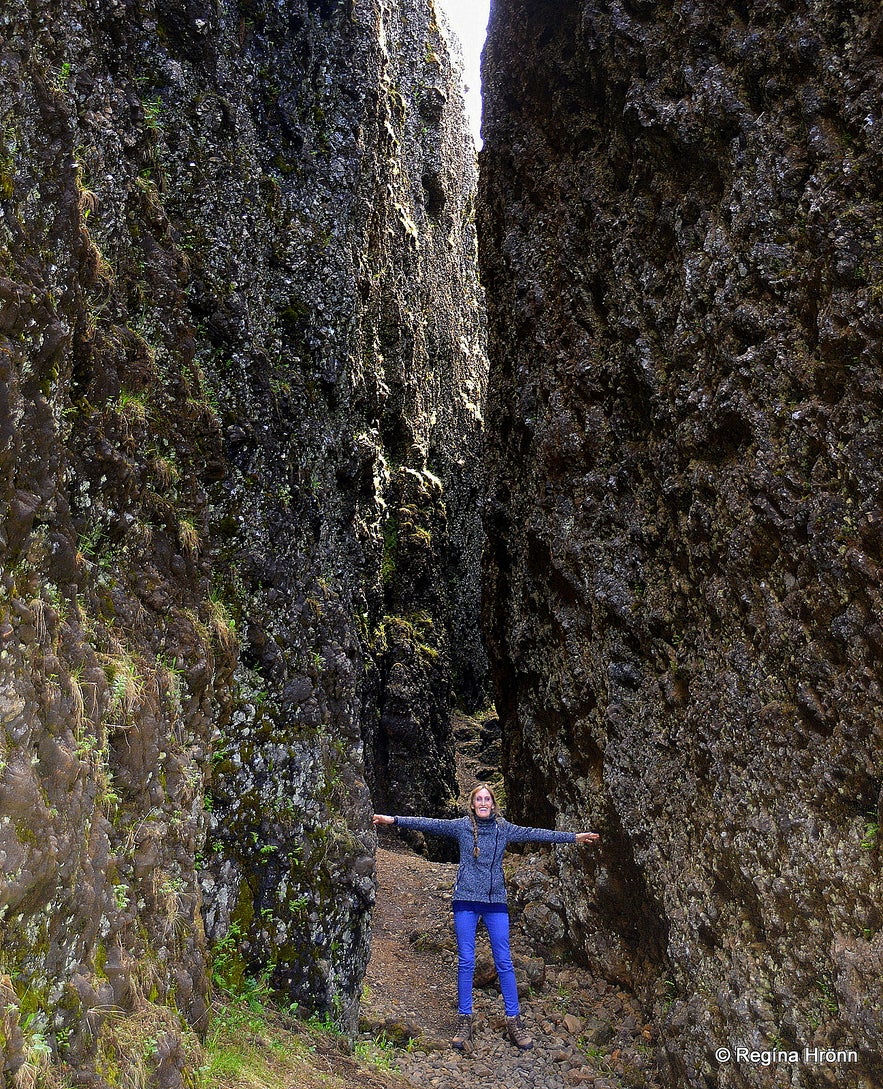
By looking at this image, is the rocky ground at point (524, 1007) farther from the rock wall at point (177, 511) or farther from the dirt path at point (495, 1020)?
the rock wall at point (177, 511)

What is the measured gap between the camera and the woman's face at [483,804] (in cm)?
803

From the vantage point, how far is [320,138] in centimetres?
1106

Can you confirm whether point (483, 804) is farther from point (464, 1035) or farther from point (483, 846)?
point (464, 1035)

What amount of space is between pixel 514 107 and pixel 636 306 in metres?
5.51

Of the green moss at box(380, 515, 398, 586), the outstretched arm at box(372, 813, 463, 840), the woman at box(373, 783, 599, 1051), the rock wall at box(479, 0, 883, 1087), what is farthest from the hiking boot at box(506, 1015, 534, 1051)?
the green moss at box(380, 515, 398, 586)

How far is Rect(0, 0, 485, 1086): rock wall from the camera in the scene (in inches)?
176

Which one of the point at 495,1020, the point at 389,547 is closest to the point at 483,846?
the point at 495,1020

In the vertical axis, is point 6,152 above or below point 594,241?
below

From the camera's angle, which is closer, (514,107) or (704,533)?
(704,533)

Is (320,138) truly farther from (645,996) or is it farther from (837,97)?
(645,996)

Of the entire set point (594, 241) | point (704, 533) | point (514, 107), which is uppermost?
point (514, 107)

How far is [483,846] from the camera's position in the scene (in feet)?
26.0

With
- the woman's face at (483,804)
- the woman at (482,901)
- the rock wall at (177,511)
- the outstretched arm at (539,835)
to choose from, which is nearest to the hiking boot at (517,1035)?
the woman at (482,901)

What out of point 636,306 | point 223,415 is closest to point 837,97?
point 636,306
